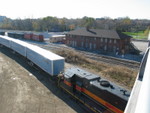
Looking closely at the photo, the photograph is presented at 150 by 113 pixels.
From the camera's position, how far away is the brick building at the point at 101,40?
43906 millimetres

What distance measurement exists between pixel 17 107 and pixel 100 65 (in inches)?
757

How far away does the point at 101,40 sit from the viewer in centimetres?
4716

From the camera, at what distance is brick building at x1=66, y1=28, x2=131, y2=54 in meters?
43.9

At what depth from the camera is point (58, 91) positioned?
1830 centimetres

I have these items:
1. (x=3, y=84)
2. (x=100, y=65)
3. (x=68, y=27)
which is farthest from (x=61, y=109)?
(x=68, y=27)

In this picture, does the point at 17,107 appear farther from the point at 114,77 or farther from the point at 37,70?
the point at 114,77

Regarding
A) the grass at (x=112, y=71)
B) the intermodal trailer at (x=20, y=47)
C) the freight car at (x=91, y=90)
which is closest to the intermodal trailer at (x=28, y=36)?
the intermodal trailer at (x=20, y=47)

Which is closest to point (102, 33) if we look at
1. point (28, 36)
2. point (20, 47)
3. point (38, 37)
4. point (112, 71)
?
point (112, 71)

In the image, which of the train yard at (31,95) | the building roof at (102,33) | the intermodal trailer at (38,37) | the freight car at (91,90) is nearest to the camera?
the freight car at (91,90)

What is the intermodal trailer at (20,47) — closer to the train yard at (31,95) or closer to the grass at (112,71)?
the train yard at (31,95)

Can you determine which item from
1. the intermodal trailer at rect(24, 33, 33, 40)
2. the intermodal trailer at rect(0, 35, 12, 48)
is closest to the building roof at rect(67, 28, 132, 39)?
the intermodal trailer at rect(24, 33, 33, 40)

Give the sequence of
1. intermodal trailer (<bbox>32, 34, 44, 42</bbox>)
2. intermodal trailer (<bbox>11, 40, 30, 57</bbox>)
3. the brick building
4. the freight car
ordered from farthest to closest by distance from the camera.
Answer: intermodal trailer (<bbox>32, 34, 44, 42</bbox>), the brick building, intermodal trailer (<bbox>11, 40, 30, 57</bbox>), the freight car

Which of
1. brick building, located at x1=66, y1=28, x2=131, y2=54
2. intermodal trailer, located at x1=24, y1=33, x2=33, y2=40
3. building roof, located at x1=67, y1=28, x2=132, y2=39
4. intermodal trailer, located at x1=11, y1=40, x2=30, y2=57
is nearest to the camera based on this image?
intermodal trailer, located at x1=11, y1=40, x2=30, y2=57

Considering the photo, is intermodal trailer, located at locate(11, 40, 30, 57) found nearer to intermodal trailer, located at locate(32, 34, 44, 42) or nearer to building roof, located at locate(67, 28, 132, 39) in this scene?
building roof, located at locate(67, 28, 132, 39)
